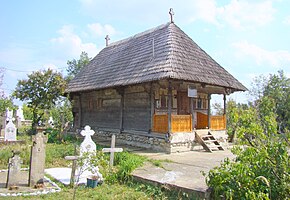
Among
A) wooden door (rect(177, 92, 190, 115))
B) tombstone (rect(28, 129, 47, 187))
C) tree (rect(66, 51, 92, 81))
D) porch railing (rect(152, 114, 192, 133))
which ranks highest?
tree (rect(66, 51, 92, 81))

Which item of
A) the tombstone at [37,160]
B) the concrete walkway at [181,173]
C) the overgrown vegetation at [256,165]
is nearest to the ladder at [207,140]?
the concrete walkway at [181,173]

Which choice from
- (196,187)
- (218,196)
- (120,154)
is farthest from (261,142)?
(120,154)

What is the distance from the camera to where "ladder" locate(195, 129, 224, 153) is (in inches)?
426

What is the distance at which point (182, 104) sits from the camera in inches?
488

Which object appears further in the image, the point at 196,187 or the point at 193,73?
the point at 193,73

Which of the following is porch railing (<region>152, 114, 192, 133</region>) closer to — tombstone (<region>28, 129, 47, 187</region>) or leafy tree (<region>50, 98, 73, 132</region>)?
tombstone (<region>28, 129, 47, 187</region>)

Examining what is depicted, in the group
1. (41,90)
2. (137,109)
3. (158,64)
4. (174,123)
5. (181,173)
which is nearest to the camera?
(181,173)

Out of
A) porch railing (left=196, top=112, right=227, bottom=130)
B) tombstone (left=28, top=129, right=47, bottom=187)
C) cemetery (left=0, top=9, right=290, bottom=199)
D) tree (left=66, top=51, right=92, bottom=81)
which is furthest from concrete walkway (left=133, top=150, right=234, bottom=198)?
tree (left=66, top=51, right=92, bottom=81)

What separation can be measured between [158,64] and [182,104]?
9.04 feet

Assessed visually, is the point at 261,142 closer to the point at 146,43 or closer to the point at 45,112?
the point at 146,43

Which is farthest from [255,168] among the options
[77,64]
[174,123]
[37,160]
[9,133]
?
[77,64]

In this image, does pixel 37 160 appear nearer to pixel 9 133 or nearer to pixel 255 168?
pixel 255 168

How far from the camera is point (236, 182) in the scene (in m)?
4.16

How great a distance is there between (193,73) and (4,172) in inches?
289
